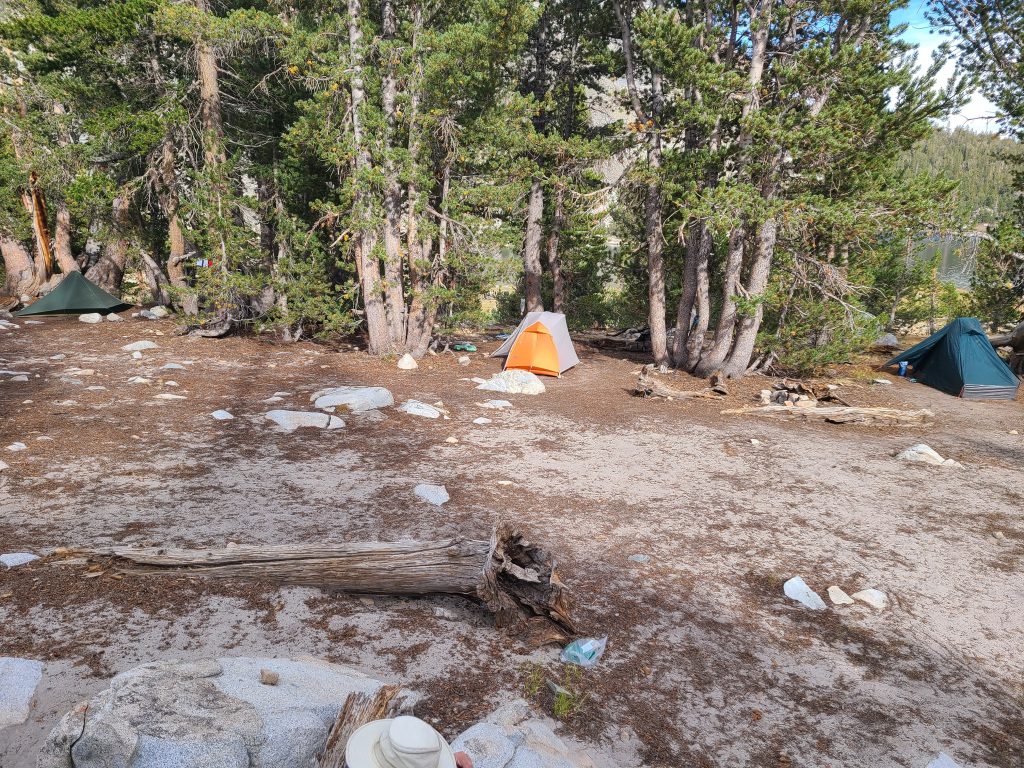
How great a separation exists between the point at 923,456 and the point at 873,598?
4.54 m

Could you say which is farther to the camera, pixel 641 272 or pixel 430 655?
pixel 641 272

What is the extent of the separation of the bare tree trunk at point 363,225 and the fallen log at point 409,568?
9.44m

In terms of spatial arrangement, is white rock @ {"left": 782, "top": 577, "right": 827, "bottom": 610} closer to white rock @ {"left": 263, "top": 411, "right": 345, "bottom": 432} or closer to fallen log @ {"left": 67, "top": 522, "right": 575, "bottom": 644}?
fallen log @ {"left": 67, "top": 522, "right": 575, "bottom": 644}

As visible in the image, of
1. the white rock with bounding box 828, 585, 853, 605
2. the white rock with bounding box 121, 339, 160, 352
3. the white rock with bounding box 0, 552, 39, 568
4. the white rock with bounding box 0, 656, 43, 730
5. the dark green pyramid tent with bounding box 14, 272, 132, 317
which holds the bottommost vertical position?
the white rock with bounding box 828, 585, 853, 605

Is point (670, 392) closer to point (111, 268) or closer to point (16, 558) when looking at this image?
point (16, 558)

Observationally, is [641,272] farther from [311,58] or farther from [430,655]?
[430,655]

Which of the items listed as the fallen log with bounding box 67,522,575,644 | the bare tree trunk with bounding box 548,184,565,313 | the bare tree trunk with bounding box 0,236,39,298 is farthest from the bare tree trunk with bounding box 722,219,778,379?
the bare tree trunk with bounding box 0,236,39,298

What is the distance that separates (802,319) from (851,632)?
964 centimetres

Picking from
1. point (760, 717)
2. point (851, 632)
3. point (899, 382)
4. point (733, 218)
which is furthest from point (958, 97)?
point (760, 717)

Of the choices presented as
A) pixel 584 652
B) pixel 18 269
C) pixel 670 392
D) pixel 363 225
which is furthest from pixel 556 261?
pixel 18 269

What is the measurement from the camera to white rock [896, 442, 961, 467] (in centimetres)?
834

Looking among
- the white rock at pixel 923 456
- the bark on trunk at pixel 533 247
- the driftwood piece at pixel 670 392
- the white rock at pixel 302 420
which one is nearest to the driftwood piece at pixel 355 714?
the white rock at pixel 302 420

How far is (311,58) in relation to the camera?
12.6m

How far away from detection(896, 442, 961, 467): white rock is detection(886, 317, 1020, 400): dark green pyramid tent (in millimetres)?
5891
